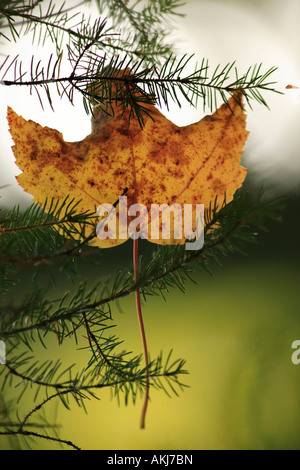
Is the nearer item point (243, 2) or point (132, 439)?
point (132, 439)

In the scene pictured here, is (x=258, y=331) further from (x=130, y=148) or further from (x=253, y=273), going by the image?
(x=130, y=148)

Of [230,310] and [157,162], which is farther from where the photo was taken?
[230,310]

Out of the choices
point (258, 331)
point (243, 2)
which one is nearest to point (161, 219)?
point (258, 331)
